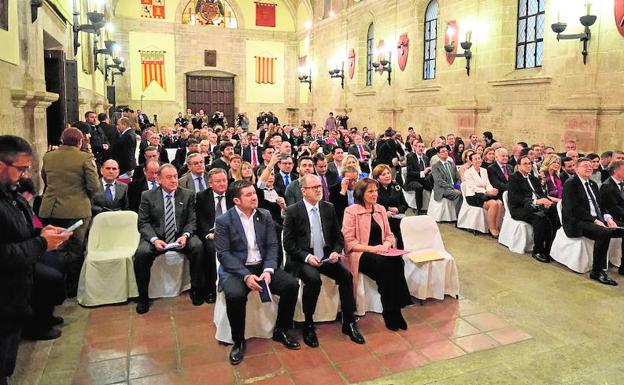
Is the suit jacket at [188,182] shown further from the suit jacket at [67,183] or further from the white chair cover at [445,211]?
the white chair cover at [445,211]

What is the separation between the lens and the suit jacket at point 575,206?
572 cm

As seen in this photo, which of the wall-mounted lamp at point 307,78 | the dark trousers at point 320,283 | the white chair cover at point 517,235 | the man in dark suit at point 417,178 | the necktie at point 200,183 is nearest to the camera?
the dark trousers at point 320,283

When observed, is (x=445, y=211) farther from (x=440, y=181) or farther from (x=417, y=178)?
(x=417, y=178)

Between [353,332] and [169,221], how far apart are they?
6.91ft

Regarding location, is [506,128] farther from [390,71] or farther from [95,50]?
[95,50]

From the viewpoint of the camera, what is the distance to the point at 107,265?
4695 millimetres

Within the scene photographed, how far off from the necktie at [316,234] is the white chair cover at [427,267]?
1.04m

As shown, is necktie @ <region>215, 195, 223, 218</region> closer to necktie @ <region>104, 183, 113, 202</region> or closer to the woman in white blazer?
necktie @ <region>104, 183, 113, 202</region>

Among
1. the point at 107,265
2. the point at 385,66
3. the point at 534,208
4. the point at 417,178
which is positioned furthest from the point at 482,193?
the point at 385,66

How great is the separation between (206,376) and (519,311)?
2.90 m

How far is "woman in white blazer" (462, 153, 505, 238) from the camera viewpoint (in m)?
7.36

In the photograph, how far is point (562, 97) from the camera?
9719 millimetres

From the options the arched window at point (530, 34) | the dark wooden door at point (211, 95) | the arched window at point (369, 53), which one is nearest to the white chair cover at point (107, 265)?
the arched window at point (530, 34)

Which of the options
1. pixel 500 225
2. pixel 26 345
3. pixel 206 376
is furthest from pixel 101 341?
pixel 500 225
